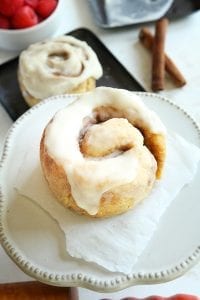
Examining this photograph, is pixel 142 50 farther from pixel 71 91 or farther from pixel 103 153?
pixel 103 153

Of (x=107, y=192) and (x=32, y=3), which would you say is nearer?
(x=107, y=192)

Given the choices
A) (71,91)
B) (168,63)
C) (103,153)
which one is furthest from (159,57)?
(103,153)

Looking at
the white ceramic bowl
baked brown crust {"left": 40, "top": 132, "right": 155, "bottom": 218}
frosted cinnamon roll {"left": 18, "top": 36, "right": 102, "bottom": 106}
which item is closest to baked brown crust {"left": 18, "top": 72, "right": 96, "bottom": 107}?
frosted cinnamon roll {"left": 18, "top": 36, "right": 102, "bottom": 106}

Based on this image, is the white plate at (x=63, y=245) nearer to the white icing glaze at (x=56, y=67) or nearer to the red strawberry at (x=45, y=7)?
the white icing glaze at (x=56, y=67)

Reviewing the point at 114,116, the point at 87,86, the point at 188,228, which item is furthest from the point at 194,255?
the point at 87,86

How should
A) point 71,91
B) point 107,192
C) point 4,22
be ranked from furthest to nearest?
point 4,22 → point 71,91 → point 107,192

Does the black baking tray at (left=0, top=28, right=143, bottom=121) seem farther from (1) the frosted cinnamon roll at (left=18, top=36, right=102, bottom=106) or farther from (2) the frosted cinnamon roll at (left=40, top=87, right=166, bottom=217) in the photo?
(2) the frosted cinnamon roll at (left=40, top=87, right=166, bottom=217)

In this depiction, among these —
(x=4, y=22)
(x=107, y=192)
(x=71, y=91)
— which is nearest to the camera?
(x=107, y=192)

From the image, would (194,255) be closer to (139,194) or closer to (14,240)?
(139,194)
